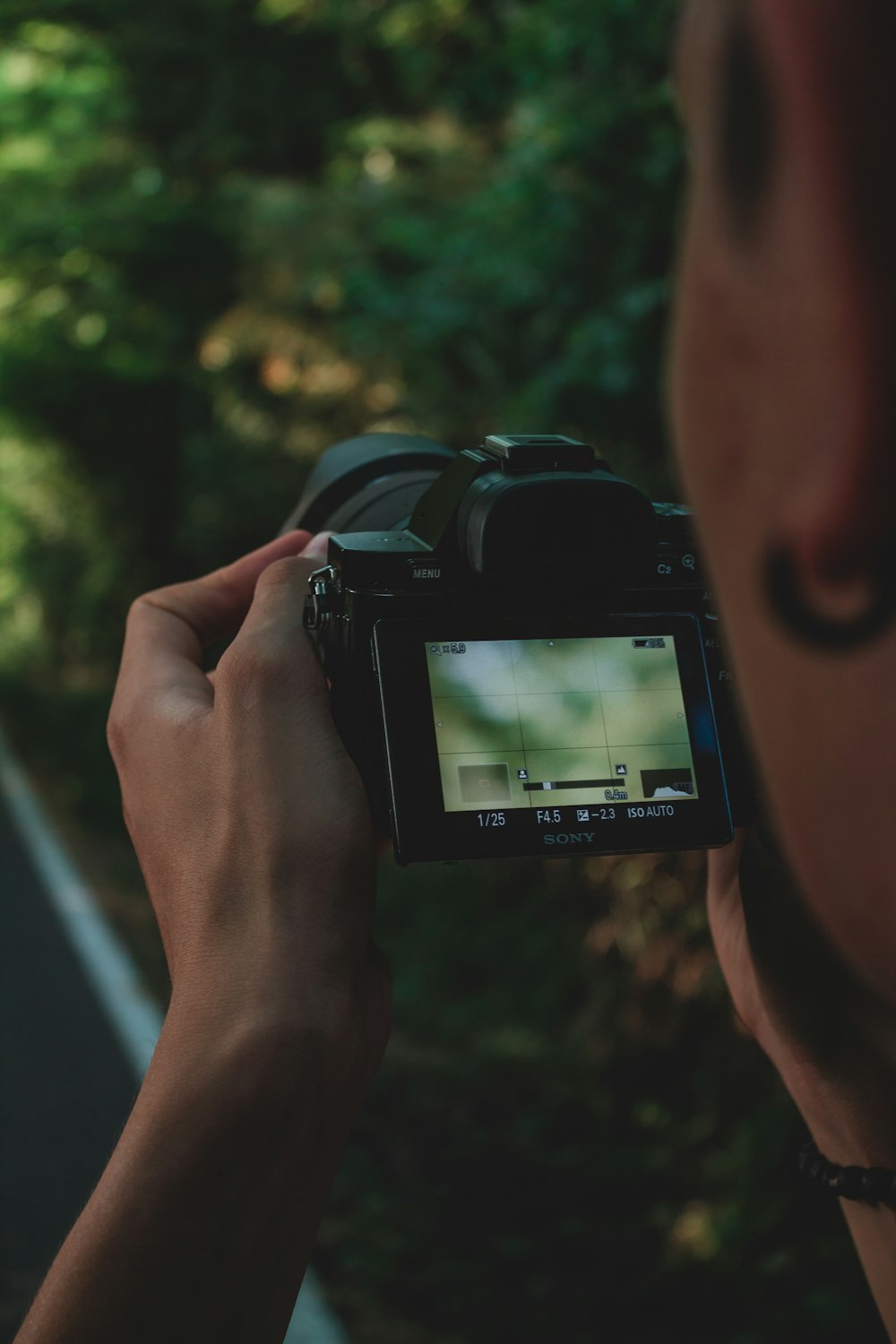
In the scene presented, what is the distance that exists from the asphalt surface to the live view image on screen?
7.53 ft

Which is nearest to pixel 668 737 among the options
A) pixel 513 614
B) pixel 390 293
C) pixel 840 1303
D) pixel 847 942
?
pixel 513 614

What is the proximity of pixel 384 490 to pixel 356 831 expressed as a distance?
543mm

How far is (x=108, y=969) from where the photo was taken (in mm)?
5117

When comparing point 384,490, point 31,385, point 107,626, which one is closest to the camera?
point 384,490

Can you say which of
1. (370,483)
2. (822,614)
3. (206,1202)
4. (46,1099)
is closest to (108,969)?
(46,1099)

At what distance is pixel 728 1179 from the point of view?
10.6 ft

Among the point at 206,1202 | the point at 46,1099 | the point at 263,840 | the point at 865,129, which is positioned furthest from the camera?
the point at 46,1099

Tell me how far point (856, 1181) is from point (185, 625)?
0.87 metres

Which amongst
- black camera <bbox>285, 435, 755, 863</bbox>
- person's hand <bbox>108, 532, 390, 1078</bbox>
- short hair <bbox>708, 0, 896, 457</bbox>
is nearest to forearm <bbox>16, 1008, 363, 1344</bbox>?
person's hand <bbox>108, 532, 390, 1078</bbox>

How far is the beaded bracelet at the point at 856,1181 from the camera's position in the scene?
1087 millimetres

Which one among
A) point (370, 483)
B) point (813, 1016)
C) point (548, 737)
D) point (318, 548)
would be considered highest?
point (370, 483)

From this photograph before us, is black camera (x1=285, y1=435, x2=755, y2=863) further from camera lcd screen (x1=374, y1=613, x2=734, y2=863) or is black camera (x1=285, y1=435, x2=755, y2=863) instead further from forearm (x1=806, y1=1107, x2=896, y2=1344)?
forearm (x1=806, y1=1107, x2=896, y2=1344)

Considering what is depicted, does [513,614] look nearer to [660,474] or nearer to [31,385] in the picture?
[660,474]

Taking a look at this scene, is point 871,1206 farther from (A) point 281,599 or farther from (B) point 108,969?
(B) point 108,969
